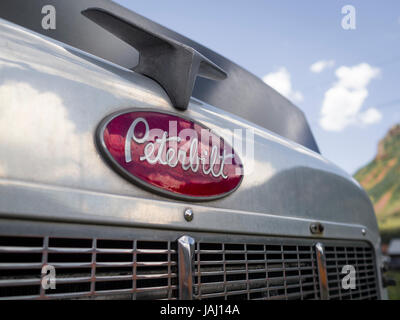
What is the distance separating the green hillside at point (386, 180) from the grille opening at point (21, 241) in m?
49.7

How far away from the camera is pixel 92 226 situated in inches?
33.8

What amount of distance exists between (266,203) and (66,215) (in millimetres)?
716

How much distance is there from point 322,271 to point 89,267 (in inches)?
37.4

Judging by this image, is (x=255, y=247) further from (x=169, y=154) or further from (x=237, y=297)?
(x=169, y=154)

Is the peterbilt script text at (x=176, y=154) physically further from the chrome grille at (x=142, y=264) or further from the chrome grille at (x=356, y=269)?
the chrome grille at (x=356, y=269)

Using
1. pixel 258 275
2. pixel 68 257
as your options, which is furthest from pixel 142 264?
pixel 258 275

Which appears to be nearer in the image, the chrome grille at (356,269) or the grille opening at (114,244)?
the grille opening at (114,244)

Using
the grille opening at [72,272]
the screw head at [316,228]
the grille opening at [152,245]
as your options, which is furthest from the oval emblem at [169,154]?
the screw head at [316,228]

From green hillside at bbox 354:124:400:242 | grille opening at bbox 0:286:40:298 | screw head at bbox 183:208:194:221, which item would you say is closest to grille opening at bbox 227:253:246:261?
screw head at bbox 183:208:194:221

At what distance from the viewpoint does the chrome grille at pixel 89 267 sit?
0.76 meters

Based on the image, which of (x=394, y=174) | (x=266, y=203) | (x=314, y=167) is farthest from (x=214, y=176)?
(x=394, y=174)

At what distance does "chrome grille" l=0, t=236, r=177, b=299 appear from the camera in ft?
2.49

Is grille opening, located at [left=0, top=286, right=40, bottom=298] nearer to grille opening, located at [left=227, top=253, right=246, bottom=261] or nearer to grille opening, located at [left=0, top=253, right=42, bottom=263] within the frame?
grille opening, located at [left=0, top=253, right=42, bottom=263]
